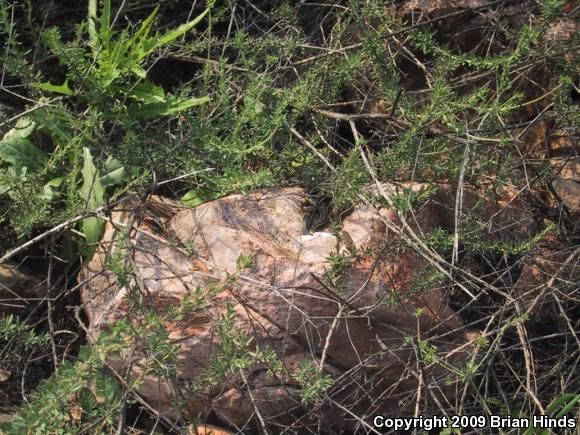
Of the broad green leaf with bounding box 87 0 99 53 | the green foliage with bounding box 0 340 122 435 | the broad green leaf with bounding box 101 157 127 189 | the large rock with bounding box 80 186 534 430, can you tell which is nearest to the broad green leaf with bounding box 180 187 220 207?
the large rock with bounding box 80 186 534 430

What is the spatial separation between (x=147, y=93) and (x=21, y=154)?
1.82ft

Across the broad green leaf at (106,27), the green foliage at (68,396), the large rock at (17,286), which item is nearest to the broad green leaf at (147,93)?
the broad green leaf at (106,27)

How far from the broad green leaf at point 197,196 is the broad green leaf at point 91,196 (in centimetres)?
33

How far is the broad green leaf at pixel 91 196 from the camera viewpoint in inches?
116

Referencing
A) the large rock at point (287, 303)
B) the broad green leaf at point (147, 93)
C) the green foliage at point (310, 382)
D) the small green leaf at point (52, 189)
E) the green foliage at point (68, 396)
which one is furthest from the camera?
the broad green leaf at point (147, 93)

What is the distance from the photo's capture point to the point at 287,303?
274cm

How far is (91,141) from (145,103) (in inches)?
12.7

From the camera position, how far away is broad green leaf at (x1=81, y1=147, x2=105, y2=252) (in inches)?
116

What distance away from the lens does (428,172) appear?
3195mm

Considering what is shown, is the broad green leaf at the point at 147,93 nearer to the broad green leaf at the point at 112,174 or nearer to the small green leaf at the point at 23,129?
the broad green leaf at the point at 112,174

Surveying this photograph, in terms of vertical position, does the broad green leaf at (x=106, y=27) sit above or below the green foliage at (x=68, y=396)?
above

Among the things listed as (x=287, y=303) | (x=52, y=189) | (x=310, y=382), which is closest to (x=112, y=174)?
(x=52, y=189)

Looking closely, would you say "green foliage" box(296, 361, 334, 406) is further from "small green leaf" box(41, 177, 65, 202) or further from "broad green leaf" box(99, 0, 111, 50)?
"broad green leaf" box(99, 0, 111, 50)

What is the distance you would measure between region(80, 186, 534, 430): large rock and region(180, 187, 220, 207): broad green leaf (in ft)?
0.23
